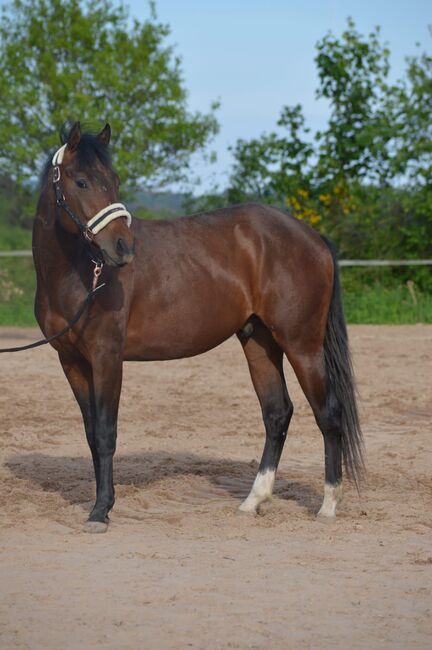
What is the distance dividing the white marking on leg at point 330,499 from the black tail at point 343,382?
124 millimetres

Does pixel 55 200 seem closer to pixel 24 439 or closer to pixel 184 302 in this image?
pixel 184 302

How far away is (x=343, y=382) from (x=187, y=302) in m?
0.95

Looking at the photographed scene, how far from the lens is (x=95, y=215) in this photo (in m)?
4.92

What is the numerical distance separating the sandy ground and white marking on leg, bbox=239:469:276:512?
3.8 inches

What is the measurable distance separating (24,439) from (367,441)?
8.19 feet

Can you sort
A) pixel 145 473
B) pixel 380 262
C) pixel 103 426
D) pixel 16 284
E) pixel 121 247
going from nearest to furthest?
pixel 121 247 → pixel 103 426 → pixel 145 473 → pixel 380 262 → pixel 16 284

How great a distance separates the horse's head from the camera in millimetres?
4863

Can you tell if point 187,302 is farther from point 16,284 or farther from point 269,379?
point 16,284

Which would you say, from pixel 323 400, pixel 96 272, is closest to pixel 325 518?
pixel 323 400

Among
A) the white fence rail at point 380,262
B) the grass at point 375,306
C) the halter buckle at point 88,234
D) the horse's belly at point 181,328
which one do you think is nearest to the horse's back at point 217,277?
the horse's belly at point 181,328

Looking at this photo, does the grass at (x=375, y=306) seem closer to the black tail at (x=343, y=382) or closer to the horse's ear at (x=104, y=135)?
the black tail at (x=343, y=382)

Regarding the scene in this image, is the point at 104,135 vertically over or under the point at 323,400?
over

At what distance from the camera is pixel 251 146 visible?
19.3m

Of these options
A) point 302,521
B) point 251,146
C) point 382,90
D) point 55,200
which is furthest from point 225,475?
point 251,146
